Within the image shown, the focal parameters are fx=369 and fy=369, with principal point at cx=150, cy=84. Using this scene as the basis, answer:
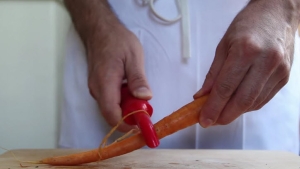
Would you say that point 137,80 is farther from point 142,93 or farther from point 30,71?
point 30,71

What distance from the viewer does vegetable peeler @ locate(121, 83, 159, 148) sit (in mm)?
538

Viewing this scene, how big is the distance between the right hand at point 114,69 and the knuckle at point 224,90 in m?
0.11

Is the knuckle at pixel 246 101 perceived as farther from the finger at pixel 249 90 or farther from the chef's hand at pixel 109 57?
the chef's hand at pixel 109 57

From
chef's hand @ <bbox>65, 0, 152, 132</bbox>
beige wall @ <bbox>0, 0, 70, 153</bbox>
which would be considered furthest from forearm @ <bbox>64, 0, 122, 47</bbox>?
beige wall @ <bbox>0, 0, 70, 153</bbox>

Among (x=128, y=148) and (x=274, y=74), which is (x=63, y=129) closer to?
(x=128, y=148)

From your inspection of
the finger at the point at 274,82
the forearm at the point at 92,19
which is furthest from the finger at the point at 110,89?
the finger at the point at 274,82

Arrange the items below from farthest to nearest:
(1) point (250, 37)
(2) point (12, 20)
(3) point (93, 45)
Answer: (2) point (12, 20) → (3) point (93, 45) → (1) point (250, 37)

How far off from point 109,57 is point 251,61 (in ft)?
0.85

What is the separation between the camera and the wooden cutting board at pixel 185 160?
1.92ft

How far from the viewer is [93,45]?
0.73 meters

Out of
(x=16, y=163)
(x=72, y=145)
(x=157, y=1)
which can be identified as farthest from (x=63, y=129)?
(x=157, y=1)

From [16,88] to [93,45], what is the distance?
0.67m

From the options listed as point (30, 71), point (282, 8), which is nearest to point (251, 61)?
point (282, 8)

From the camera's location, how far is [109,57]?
0.67 metres
